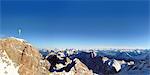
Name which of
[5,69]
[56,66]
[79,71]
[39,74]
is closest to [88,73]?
[79,71]

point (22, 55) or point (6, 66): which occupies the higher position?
point (22, 55)

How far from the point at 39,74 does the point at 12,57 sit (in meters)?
13.0

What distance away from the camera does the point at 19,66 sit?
80625 millimetres

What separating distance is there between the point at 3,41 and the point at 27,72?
373 inches

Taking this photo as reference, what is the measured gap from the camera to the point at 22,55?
8600cm

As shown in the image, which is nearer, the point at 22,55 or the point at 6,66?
the point at 6,66

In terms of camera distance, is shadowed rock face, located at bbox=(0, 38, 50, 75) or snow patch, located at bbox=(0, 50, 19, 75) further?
shadowed rock face, located at bbox=(0, 38, 50, 75)

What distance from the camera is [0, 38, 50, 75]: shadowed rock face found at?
79.9 m

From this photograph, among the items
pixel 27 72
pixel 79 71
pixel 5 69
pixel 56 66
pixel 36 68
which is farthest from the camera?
pixel 56 66

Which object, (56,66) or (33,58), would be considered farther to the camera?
(56,66)

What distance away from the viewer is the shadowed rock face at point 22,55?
79.9 m

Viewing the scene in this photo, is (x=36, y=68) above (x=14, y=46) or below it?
below

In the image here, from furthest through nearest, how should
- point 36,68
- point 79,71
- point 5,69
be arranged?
point 79,71 < point 36,68 < point 5,69

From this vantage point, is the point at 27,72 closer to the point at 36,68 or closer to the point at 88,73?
the point at 36,68
